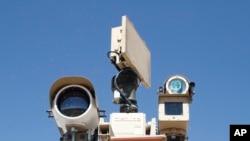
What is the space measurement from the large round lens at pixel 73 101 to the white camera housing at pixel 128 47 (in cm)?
304

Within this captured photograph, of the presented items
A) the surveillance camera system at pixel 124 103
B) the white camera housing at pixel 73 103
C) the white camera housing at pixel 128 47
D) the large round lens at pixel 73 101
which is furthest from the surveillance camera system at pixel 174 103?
the large round lens at pixel 73 101

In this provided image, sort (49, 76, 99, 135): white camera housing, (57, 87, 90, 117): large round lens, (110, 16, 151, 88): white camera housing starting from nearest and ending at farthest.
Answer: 1. (49, 76, 99, 135): white camera housing
2. (57, 87, 90, 117): large round lens
3. (110, 16, 151, 88): white camera housing

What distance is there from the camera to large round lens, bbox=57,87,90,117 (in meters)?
20.6

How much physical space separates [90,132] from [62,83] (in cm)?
166

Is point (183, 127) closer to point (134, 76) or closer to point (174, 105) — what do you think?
point (174, 105)

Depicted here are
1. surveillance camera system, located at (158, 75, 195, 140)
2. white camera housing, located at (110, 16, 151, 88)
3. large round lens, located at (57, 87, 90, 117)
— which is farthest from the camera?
white camera housing, located at (110, 16, 151, 88)

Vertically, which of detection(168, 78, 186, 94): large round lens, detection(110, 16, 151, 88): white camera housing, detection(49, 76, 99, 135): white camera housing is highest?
detection(110, 16, 151, 88): white camera housing

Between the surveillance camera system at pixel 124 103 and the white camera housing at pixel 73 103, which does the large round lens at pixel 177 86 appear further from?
the white camera housing at pixel 73 103

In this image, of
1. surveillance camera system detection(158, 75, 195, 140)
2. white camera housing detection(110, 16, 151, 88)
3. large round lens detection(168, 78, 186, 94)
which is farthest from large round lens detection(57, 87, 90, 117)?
large round lens detection(168, 78, 186, 94)

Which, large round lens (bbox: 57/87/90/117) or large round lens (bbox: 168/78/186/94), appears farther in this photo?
large round lens (bbox: 168/78/186/94)

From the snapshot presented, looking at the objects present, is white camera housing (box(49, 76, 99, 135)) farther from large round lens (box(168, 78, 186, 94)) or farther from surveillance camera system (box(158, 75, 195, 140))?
large round lens (box(168, 78, 186, 94))

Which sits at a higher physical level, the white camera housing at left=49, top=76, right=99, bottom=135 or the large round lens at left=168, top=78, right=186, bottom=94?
the large round lens at left=168, top=78, right=186, bottom=94

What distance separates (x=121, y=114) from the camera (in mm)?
22531

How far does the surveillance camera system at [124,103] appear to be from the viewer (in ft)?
67.4
